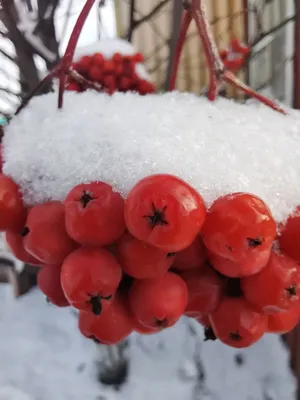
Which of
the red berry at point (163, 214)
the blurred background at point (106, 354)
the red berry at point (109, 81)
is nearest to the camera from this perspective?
the red berry at point (163, 214)

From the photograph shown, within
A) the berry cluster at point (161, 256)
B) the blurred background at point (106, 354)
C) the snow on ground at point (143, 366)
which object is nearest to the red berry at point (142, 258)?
the berry cluster at point (161, 256)

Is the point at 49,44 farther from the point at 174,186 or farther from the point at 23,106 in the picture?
the point at 174,186

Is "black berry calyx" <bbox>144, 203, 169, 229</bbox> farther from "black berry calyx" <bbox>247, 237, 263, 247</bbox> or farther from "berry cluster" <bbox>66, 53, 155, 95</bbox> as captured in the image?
"berry cluster" <bbox>66, 53, 155, 95</bbox>

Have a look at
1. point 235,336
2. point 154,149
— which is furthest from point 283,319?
point 154,149

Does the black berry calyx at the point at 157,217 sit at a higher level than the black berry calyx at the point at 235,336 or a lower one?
higher

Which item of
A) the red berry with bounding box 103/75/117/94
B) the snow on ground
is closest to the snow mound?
the red berry with bounding box 103/75/117/94

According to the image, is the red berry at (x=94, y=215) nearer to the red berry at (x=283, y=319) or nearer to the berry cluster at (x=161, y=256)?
the berry cluster at (x=161, y=256)
